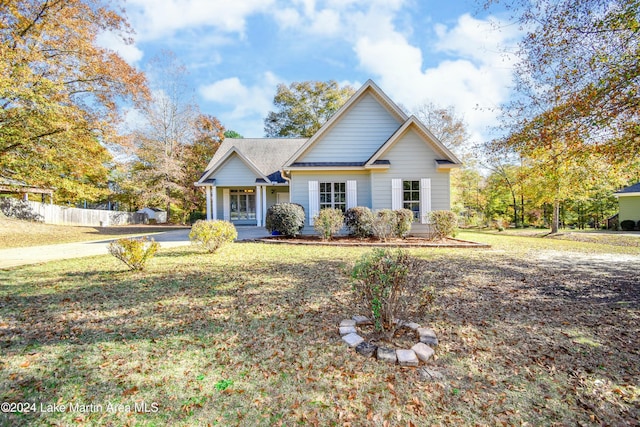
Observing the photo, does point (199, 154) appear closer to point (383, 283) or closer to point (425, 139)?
point (425, 139)

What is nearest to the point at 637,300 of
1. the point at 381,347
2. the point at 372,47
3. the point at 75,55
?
the point at 381,347

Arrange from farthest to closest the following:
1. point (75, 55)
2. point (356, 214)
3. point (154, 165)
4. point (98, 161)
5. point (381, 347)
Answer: point (154, 165) < point (98, 161) < point (75, 55) < point (356, 214) < point (381, 347)

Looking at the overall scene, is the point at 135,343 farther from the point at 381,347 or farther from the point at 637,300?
the point at 637,300

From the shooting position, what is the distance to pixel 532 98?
6.13 metres

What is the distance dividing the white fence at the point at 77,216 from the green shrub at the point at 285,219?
20.0 metres

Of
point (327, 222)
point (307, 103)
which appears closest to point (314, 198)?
point (327, 222)

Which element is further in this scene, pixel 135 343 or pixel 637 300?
pixel 637 300

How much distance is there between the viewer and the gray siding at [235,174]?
17984mm

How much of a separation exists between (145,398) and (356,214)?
9.22 metres

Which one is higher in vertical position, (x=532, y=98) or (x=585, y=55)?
(x=585, y=55)

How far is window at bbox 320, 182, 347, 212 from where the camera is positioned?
1271 cm

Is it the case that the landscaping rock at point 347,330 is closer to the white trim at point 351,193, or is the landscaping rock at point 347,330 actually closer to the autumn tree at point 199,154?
the white trim at point 351,193

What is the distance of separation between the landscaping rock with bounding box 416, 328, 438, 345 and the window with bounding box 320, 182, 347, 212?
31.0ft

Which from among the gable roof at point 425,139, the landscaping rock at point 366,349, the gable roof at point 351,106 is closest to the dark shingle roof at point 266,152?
the gable roof at point 351,106
